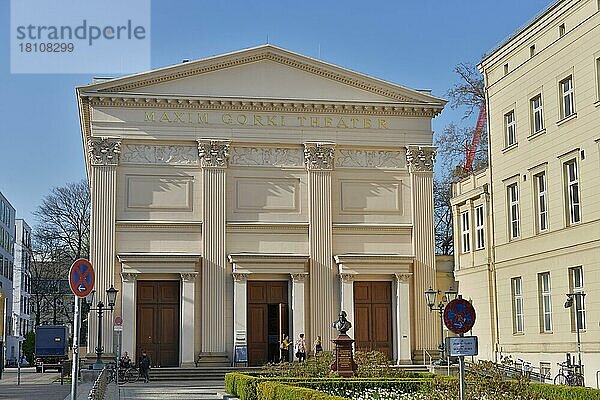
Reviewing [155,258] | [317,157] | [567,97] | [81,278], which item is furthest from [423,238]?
[81,278]

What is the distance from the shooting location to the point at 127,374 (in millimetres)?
40125

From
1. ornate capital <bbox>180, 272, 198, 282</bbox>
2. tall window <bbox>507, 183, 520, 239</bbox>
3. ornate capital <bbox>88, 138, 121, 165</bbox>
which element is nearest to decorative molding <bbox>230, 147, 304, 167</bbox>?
ornate capital <bbox>88, 138, 121, 165</bbox>

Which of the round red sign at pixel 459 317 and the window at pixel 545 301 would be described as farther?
the window at pixel 545 301

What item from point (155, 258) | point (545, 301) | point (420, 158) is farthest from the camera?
point (420, 158)

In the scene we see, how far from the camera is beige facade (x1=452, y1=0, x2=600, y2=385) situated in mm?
32625

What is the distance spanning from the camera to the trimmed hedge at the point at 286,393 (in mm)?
19653

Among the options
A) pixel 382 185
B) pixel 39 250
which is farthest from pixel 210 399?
pixel 39 250

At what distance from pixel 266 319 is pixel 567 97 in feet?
58.4

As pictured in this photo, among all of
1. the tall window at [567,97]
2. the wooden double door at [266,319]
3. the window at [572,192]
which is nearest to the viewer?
the window at [572,192]

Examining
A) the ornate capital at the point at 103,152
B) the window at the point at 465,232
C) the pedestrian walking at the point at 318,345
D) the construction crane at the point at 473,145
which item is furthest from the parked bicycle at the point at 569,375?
the construction crane at the point at 473,145

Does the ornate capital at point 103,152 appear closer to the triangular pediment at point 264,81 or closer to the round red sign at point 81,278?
the triangular pediment at point 264,81

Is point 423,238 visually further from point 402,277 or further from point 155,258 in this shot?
point 155,258

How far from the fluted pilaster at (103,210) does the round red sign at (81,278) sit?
26.6 m

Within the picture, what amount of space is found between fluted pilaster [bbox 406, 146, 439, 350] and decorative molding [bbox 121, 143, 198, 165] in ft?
34.6
